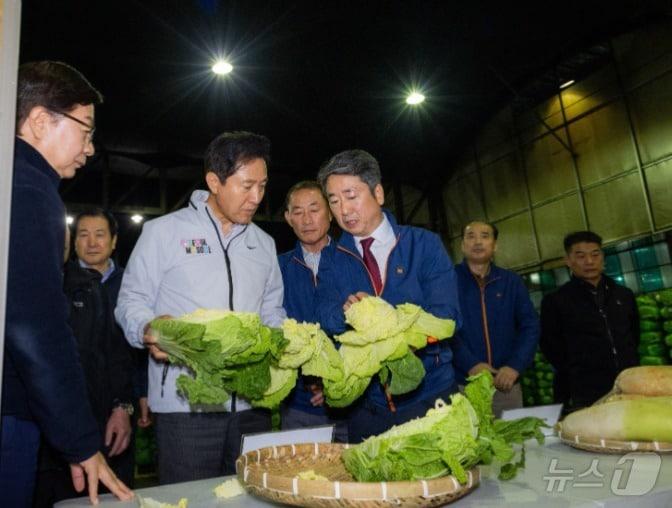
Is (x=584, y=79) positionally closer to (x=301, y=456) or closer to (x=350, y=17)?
(x=350, y=17)

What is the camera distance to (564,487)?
144 centimetres

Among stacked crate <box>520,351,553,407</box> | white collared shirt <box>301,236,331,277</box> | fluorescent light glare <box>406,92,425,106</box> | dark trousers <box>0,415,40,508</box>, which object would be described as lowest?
stacked crate <box>520,351,553,407</box>

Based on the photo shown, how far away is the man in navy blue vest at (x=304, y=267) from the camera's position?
2980 millimetres

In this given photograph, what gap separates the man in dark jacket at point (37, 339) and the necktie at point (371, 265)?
4.41ft

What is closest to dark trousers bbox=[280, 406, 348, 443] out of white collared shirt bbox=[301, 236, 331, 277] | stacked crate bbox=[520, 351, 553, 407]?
white collared shirt bbox=[301, 236, 331, 277]

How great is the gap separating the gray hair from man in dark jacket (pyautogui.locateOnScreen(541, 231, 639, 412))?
2870mm

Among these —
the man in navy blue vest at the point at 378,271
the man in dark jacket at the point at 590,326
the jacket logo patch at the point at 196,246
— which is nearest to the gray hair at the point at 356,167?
the man in navy blue vest at the point at 378,271

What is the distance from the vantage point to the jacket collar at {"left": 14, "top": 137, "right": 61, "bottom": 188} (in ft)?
5.14

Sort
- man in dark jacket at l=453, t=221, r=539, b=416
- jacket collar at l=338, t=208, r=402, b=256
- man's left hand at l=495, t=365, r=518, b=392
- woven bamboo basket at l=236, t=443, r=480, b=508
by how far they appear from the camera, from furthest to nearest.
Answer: man in dark jacket at l=453, t=221, r=539, b=416, man's left hand at l=495, t=365, r=518, b=392, jacket collar at l=338, t=208, r=402, b=256, woven bamboo basket at l=236, t=443, r=480, b=508

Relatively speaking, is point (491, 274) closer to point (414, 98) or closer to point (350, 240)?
point (350, 240)

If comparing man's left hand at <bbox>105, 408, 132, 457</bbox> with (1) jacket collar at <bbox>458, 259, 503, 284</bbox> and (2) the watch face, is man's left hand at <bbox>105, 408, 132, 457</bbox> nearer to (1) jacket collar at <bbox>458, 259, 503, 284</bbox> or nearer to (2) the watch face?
(2) the watch face

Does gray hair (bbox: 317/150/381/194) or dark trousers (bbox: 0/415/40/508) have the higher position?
gray hair (bbox: 317/150/381/194)

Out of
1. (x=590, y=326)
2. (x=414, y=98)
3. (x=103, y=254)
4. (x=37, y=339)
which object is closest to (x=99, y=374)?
(x=103, y=254)

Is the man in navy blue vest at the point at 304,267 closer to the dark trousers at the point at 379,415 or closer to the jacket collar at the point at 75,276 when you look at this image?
the dark trousers at the point at 379,415
